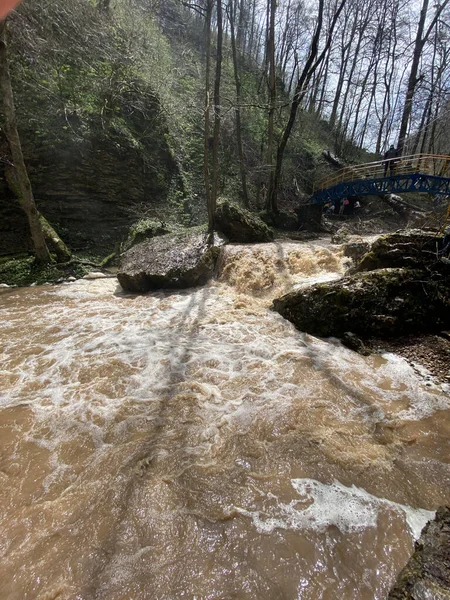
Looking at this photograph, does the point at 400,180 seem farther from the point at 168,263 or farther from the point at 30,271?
the point at 30,271

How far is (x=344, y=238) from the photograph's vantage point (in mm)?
11789

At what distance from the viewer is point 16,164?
8.16 m

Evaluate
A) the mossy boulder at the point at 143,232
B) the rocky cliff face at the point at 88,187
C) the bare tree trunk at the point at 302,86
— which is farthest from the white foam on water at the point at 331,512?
the bare tree trunk at the point at 302,86

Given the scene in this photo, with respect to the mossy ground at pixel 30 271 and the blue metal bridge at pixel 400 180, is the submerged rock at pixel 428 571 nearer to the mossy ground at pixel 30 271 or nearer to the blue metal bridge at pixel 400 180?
the mossy ground at pixel 30 271

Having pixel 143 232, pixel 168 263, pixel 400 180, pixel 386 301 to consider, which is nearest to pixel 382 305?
pixel 386 301

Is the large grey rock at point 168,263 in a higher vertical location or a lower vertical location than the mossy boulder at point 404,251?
lower

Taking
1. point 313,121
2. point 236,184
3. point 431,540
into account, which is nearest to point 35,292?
point 431,540

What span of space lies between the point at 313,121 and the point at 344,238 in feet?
59.4

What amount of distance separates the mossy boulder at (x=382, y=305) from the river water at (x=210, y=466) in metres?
0.48

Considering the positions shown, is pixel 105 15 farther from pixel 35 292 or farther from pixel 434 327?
pixel 434 327

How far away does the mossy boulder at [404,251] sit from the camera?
20.2 ft

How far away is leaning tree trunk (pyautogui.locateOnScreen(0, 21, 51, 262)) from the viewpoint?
295 inches

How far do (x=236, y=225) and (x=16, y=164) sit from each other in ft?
21.9

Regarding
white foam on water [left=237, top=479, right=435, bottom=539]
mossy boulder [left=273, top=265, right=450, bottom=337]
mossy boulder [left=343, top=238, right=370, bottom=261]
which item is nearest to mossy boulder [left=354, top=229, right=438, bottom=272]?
mossy boulder [left=273, top=265, right=450, bottom=337]
